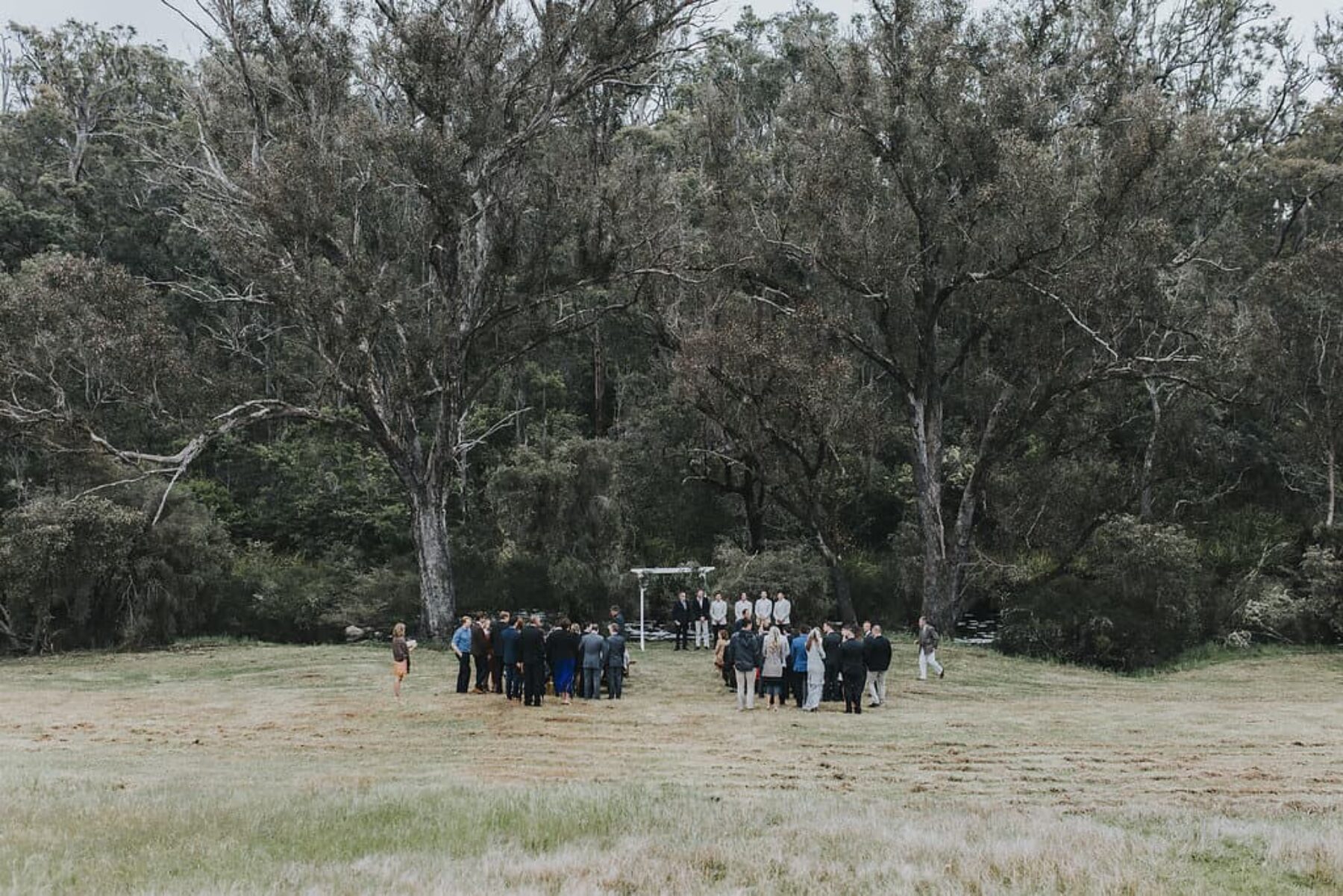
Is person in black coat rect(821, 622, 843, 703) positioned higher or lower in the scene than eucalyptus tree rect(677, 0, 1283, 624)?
lower

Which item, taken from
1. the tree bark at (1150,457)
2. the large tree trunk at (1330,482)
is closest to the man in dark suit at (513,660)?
the tree bark at (1150,457)

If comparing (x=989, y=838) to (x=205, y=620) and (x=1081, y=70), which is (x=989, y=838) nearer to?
(x=1081, y=70)

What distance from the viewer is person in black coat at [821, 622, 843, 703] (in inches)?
768

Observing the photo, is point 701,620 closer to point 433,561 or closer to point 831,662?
point 831,662

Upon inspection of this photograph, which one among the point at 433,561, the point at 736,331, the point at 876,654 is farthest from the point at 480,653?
the point at 736,331

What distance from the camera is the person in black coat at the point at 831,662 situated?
1952 centimetres

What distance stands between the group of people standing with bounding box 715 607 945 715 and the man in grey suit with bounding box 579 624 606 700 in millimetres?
2379

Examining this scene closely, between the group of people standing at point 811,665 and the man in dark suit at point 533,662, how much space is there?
11.1 ft

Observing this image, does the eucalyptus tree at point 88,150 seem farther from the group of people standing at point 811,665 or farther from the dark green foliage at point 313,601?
the group of people standing at point 811,665

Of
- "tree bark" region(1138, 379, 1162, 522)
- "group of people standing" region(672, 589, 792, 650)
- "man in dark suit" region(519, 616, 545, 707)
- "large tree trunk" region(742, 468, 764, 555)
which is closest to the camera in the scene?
"man in dark suit" region(519, 616, 545, 707)

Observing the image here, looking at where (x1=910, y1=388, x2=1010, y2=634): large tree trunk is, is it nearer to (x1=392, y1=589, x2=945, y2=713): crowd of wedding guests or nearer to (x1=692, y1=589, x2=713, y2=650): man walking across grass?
(x1=692, y1=589, x2=713, y2=650): man walking across grass

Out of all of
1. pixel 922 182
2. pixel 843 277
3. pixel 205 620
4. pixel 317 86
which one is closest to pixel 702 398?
pixel 843 277

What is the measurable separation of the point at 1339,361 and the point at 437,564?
28.1 m

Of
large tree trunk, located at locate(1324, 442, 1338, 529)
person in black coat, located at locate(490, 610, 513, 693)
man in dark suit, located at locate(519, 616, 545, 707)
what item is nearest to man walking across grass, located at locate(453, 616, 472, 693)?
person in black coat, located at locate(490, 610, 513, 693)
